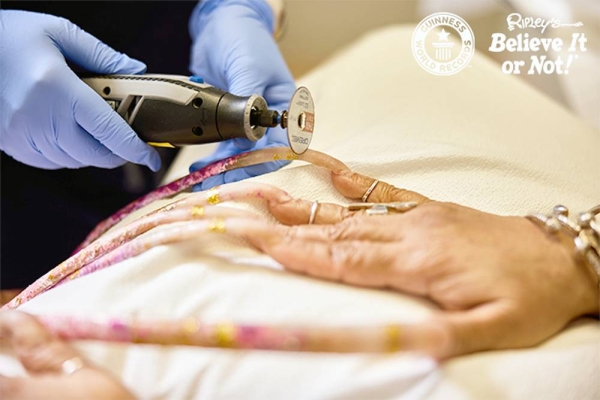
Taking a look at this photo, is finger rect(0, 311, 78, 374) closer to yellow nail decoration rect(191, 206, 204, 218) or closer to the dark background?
yellow nail decoration rect(191, 206, 204, 218)

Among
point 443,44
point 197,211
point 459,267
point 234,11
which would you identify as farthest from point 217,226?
point 443,44

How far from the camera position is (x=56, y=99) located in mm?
774

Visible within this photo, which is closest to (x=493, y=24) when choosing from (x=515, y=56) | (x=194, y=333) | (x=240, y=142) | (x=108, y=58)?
(x=515, y=56)

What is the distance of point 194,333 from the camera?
48 cm

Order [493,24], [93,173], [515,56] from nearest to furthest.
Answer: [93,173] → [515,56] → [493,24]

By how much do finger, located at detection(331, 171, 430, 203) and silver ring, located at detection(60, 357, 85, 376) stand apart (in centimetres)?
39

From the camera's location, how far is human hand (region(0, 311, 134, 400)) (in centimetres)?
49

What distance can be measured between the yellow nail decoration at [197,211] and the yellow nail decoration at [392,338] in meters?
0.26

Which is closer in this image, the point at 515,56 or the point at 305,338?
the point at 305,338

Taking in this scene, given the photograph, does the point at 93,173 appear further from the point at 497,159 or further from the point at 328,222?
the point at 497,159

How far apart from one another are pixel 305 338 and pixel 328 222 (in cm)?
20

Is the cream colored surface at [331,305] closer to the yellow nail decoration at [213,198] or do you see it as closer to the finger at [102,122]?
the yellow nail decoration at [213,198]

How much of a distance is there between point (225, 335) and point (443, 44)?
918 millimetres

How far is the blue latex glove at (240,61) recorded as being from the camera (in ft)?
2.91
